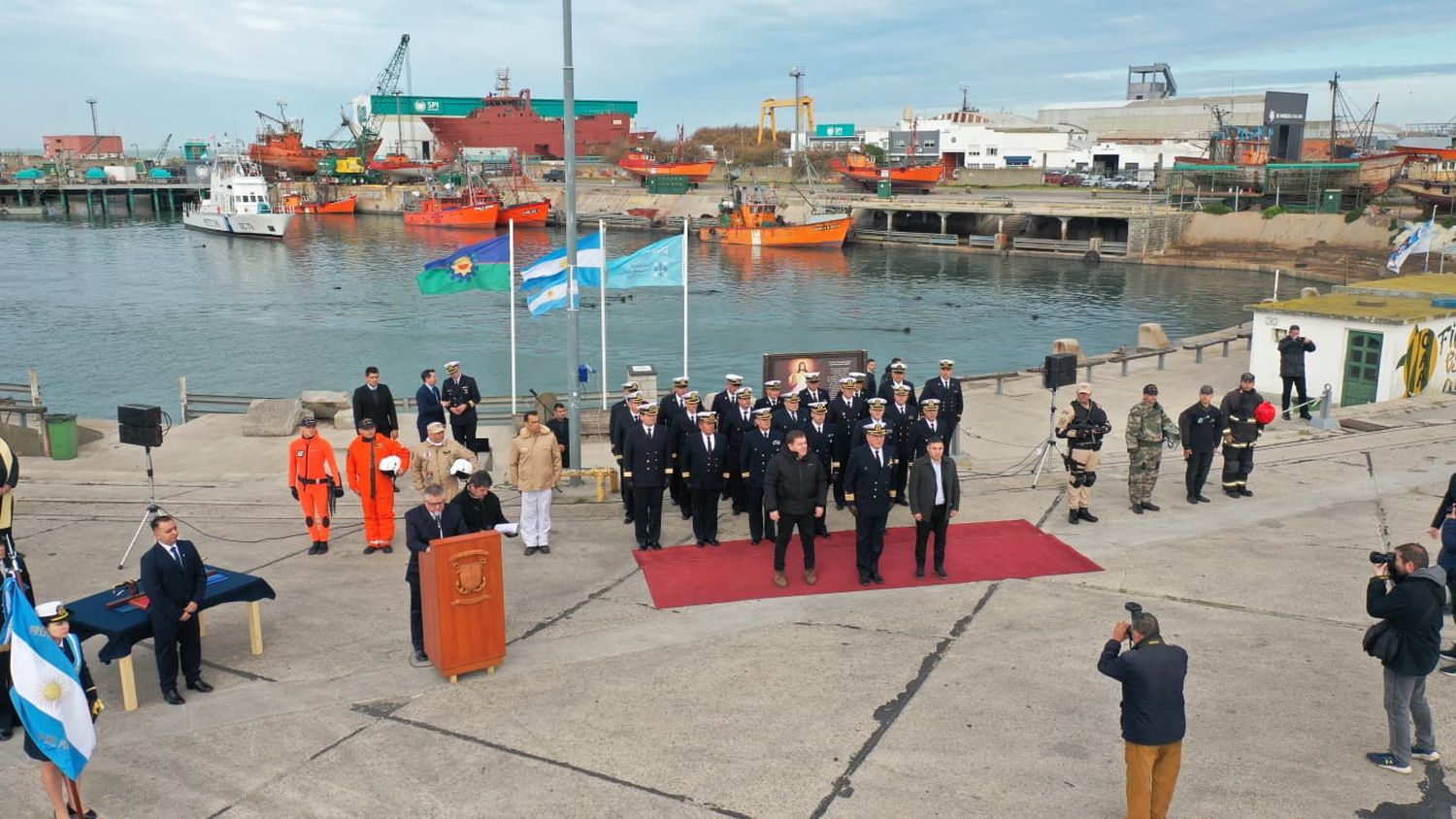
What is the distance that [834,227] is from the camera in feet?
245

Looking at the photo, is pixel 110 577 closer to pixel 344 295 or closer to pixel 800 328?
pixel 800 328

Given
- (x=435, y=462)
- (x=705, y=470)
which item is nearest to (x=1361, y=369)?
(x=705, y=470)

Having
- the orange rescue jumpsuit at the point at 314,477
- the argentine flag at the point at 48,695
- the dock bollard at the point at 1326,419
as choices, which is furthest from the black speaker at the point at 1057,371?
the argentine flag at the point at 48,695

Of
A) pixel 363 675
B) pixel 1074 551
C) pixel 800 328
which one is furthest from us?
pixel 800 328

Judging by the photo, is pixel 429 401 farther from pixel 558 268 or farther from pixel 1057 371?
pixel 1057 371

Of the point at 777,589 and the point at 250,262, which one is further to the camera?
the point at 250,262

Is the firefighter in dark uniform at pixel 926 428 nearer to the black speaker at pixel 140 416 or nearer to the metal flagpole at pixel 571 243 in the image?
the metal flagpole at pixel 571 243

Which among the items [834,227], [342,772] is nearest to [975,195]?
[834,227]

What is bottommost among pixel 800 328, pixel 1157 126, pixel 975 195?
pixel 800 328

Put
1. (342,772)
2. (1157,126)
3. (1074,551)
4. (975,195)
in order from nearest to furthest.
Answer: (342,772)
(1074,551)
(975,195)
(1157,126)

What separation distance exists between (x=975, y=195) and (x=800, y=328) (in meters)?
49.6

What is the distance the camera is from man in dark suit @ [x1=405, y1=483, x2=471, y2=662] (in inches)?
315

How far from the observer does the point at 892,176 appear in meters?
91.4

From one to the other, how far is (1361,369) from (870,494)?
1263 cm
